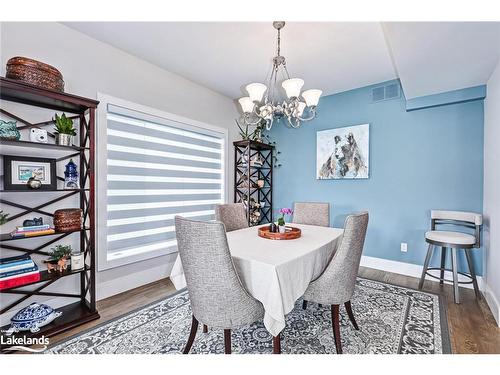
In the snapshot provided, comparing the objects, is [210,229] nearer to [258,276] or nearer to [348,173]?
[258,276]

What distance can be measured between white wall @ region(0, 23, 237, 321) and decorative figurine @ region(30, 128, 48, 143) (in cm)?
22

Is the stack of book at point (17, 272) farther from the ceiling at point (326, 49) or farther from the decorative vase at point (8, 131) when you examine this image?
the ceiling at point (326, 49)

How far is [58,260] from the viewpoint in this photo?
1.98 metres

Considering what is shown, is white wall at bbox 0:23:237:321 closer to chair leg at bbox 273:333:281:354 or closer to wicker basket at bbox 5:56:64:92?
wicker basket at bbox 5:56:64:92

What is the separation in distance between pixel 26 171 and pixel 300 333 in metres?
2.48

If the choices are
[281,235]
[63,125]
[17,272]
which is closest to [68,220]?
[17,272]

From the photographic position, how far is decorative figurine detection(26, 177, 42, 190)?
1.81 metres

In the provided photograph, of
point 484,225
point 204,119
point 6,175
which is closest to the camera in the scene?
point 6,175

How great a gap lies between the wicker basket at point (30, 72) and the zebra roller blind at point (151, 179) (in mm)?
657

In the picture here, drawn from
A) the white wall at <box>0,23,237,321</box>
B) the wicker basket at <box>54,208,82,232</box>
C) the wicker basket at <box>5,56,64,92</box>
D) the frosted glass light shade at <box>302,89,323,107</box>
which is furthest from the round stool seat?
the wicker basket at <box>5,56,64,92</box>

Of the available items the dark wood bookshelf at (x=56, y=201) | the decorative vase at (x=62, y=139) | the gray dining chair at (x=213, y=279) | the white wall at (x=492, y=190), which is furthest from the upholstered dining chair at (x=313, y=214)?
the decorative vase at (x=62, y=139)

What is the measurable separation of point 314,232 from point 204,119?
227 cm

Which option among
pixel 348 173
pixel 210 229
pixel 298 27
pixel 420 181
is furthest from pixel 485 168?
pixel 210 229
